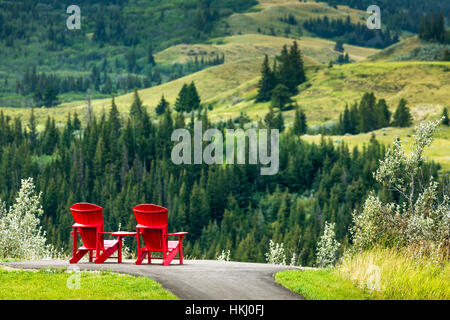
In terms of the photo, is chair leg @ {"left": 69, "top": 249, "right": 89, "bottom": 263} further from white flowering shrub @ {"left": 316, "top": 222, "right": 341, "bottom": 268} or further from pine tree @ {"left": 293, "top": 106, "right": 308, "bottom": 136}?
pine tree @ {"left": 293, "top": 106, "right": 308, "bottom": 136}

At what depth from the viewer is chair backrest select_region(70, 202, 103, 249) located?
2405cm

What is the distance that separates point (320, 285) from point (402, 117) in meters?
161

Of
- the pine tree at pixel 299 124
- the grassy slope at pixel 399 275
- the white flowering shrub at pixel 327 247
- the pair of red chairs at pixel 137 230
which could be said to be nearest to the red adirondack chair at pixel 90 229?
the pair of red chairs at pixel 137 230

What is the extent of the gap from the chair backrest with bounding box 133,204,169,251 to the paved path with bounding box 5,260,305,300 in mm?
907

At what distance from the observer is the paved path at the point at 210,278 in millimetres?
18062

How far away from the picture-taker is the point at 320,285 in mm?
19078

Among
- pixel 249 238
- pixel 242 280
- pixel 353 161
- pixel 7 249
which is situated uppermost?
pixel 242 280

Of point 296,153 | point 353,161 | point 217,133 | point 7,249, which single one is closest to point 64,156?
point 217,133

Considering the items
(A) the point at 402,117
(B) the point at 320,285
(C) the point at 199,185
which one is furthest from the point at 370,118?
(B) the point at 320,285

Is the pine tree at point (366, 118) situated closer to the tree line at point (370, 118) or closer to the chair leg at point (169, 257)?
the tree line at point (370, 118)

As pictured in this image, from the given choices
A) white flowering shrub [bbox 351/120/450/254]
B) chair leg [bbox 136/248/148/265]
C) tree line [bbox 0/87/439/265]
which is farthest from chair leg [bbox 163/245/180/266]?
tree line [bbox 0/87/439/265]

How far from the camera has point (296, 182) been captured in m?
156

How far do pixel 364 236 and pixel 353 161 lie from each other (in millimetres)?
126583
